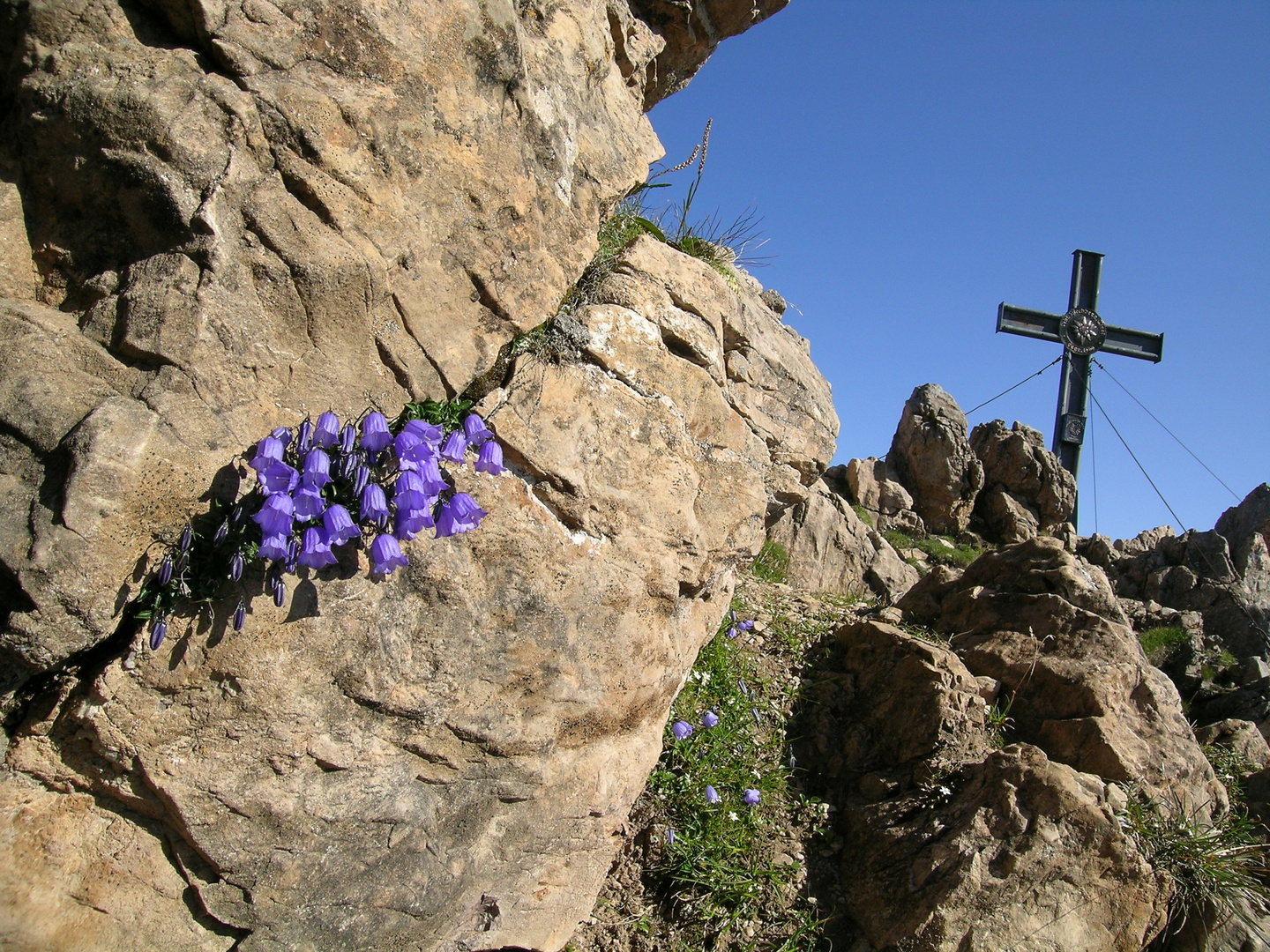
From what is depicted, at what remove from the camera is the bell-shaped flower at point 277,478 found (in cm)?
297

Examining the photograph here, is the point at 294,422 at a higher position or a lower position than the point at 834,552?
lower

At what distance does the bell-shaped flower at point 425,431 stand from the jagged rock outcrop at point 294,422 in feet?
1.07

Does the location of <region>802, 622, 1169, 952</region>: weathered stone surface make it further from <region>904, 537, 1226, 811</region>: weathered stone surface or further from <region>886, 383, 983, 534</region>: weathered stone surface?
<region>886, 383, 983, 534</region>: weathered stone surface

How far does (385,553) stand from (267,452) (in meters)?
0.60

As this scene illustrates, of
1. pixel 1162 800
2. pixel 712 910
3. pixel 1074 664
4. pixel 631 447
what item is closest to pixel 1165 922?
pixel 1162 800

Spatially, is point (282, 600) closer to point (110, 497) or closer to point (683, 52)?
point (110, 497)

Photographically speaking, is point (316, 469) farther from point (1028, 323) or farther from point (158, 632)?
point (1028, 323)

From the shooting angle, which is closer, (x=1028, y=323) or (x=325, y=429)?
(x=325, y=429)

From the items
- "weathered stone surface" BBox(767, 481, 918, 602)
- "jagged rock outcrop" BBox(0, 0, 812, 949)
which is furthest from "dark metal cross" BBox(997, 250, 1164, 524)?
"jagged rock outcrop" BBox(0, 0, 812, 949)

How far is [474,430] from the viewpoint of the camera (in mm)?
3650

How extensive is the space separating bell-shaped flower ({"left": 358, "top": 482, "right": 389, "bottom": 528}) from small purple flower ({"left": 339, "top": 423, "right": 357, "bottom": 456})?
19 cm

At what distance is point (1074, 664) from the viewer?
226 inches

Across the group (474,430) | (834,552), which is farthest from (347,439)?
(834,552)

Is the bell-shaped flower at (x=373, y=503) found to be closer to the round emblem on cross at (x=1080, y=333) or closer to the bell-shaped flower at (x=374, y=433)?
the bell-shaped flower at (x=374, y=433)
